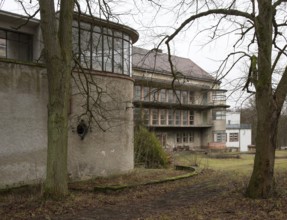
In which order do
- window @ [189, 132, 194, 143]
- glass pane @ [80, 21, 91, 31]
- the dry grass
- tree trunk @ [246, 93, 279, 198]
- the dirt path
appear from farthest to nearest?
window @ [189, 132, 194, 143]
glass pane @ [80, 21, 91, 31]
tree trunk @ [246, 93, 279, 198]
the dirt path
the dry grass

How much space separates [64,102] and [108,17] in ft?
13.4

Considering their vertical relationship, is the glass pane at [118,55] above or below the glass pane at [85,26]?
below

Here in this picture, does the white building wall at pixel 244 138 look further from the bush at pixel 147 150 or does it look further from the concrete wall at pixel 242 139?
the bush at pixel 147 150

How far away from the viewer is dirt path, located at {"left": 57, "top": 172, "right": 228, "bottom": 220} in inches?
347

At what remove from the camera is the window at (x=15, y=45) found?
1382 cm

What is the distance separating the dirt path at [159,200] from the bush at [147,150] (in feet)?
18.2

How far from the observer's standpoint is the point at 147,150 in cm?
2048

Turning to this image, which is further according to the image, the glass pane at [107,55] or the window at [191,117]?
the window at [191,117]

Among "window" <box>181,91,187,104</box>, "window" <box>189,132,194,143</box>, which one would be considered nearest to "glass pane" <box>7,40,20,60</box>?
"window" <box>181,91,187,104</box>

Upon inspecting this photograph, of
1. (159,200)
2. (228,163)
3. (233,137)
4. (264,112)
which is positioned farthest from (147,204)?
(233,137)

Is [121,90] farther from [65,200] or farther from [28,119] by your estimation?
[65,200]

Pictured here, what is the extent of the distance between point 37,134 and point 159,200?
4850 mm

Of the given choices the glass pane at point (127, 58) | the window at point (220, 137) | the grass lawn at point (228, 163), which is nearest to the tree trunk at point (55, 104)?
the glass pane at point (127, 58)

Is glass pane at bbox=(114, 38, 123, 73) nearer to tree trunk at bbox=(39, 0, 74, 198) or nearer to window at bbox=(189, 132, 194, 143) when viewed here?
tree trunk at bbox=(39, 0, 74, 198)
